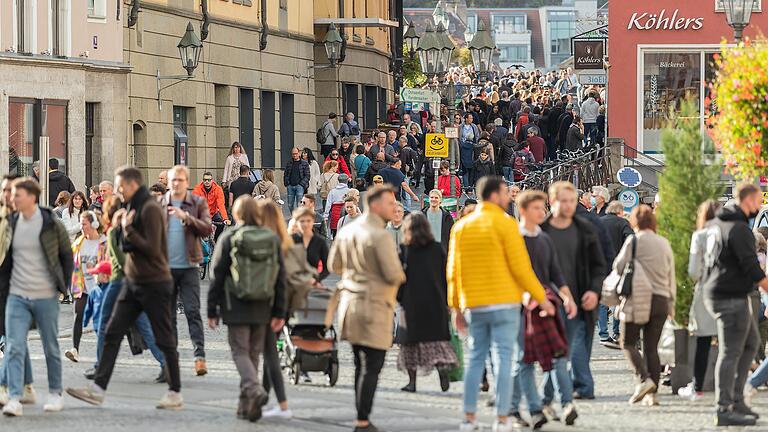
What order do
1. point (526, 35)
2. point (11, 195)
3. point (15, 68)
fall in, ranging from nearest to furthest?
1. point (11, 195)
2. point (15, 68)
3. point (526, 35)

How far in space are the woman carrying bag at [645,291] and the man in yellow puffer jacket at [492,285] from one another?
2164 mm

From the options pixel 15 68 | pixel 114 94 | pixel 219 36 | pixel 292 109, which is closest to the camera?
pixel 15 68

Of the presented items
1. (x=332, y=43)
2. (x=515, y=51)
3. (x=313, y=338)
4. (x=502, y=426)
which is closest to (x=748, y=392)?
(x=502, y=426)

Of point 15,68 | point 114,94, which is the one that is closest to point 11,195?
point 15,68

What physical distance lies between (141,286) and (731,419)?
4.33 meters

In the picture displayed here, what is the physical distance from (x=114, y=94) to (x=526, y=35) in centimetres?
15315

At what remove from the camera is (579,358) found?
15.5m

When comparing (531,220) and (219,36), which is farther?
(219,36)

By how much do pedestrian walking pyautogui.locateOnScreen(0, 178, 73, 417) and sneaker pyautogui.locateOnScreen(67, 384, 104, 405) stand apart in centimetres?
19

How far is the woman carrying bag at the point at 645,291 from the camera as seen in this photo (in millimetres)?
15273

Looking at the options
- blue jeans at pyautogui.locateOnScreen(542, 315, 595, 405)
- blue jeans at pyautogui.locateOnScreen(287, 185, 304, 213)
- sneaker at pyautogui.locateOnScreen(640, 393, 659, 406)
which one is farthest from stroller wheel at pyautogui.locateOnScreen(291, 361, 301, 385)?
blue jeans at pyautogui.locateOnScreen(287, 185, 304, 213)

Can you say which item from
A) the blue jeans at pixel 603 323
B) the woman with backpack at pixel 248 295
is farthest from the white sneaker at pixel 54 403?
the blue jeans at pixel 603 323

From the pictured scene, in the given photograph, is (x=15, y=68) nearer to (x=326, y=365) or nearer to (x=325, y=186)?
(x=325, y=186)

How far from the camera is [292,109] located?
163ft
